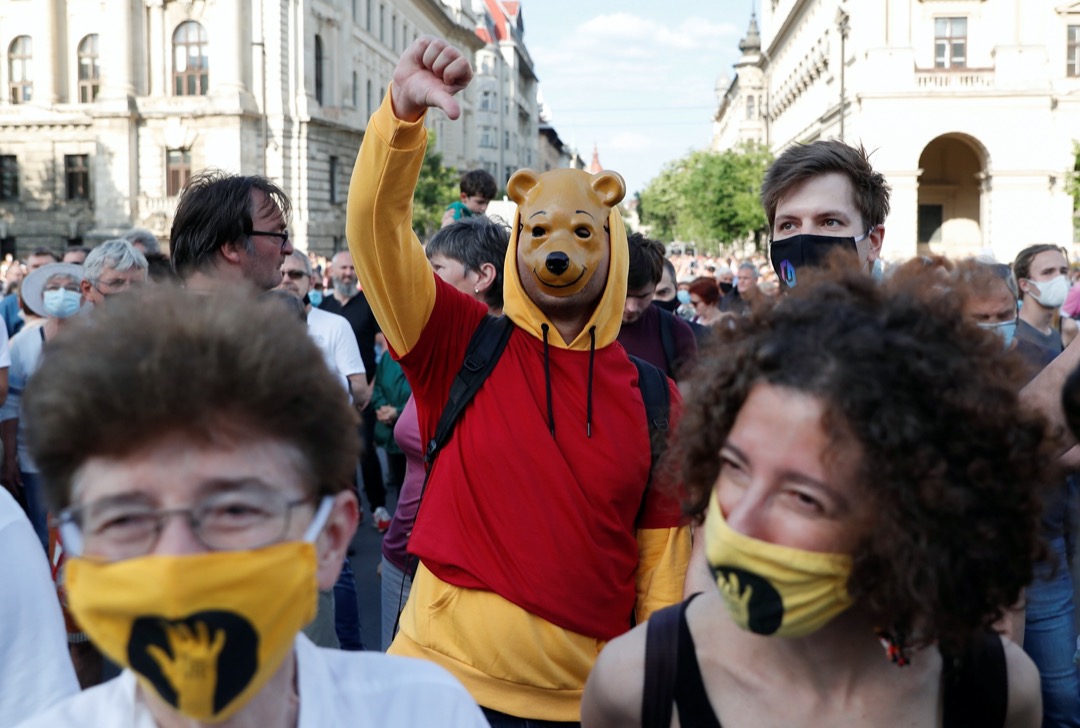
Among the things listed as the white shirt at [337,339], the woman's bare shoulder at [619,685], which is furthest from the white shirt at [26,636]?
the white shirt at [337,339]

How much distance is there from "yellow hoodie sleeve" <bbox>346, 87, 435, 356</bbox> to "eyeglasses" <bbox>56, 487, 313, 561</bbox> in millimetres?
1324

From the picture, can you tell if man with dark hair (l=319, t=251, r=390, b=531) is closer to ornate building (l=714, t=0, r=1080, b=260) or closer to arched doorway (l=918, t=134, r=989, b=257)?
ornate building (l=714, t=0, r=1080, b=260)

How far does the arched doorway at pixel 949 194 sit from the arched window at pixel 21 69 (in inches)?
1484

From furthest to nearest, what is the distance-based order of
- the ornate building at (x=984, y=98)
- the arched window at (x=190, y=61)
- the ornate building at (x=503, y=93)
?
the ornate building at (x=503, y=93) < the arched window at (x=190, y=61) < the ornate building at (x=984, y=98)

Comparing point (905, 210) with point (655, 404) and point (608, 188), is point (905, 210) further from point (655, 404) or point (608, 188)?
point (655, 404)

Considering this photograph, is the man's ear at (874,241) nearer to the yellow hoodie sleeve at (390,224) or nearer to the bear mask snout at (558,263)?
the bear mask snout at (558,263)

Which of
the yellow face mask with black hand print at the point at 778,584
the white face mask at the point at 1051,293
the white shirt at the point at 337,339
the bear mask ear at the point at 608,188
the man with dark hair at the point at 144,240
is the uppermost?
the man with dark hair at the point at 144,240

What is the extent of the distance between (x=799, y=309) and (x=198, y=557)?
107cm

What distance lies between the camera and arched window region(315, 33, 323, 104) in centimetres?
4722

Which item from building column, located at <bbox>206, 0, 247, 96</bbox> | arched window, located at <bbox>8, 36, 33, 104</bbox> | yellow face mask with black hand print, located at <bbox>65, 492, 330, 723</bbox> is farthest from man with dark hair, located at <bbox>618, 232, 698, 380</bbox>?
arched window, located at <bbox>8, 36, 33, 104</bbox>

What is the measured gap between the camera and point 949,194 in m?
49.7

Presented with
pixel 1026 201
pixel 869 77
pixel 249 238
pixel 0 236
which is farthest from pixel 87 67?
pixel 249 238

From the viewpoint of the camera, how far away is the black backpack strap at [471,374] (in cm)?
311

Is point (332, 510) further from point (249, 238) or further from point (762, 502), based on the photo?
point (249, 238)
